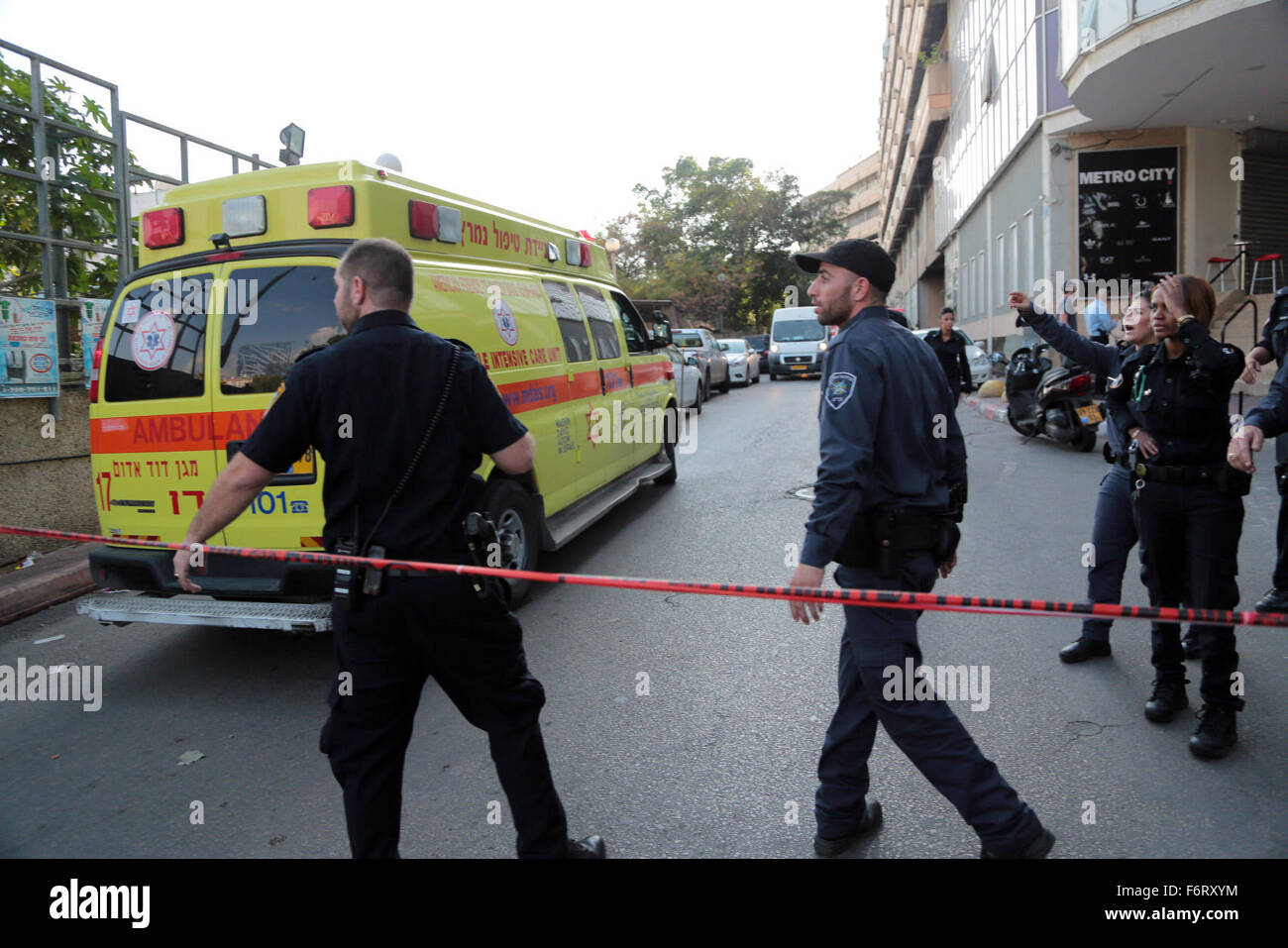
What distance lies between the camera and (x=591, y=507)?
6.80 metres

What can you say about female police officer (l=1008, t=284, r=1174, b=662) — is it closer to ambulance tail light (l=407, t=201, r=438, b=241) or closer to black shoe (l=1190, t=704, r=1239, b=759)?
black shoe (l=1190, t=704, r=1239, b=759)

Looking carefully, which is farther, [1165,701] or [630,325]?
[630,325]

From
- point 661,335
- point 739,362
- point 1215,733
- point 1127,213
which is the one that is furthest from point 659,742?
point 739,362

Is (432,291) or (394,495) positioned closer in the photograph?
(394,495)

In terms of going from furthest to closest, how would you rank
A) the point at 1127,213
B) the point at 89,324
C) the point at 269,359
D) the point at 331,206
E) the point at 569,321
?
the point at 1127,213, the point at 89,324, the point at 569,321, the point at 331,206, the point at 269,359

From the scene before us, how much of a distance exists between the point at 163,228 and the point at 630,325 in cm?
430

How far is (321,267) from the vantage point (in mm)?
4348

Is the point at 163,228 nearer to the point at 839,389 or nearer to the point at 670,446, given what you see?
the point at 839,389

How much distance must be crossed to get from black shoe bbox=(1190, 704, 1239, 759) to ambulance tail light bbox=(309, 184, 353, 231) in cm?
434

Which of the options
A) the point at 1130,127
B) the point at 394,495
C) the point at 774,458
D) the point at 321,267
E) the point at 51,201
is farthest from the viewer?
the point at 1130,127

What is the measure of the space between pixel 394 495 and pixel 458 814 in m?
1.34

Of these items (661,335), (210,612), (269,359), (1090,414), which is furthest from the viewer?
(1090,414)
